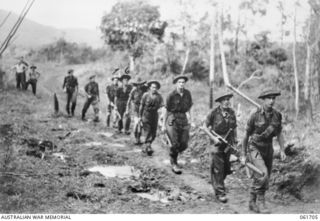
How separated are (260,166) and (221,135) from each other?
0.90m

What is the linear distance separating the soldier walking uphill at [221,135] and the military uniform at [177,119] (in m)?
1.22

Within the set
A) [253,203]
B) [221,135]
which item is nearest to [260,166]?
[253,203]

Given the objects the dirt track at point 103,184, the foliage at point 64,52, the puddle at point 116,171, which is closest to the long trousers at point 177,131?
the dirt track at point 103,184

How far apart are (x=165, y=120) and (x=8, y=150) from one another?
2.63 metres

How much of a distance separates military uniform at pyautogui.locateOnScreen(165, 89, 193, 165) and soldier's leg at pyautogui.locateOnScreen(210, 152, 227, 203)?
1338mm

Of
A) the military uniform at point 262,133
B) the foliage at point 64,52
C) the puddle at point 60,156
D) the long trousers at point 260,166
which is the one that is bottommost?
the puddle at point 60,156

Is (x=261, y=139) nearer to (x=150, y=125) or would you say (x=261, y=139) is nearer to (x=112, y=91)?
(x=150, y=125)

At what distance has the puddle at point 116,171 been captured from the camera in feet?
22.2

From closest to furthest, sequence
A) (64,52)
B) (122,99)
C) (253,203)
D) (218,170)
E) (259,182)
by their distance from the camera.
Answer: (259,182) → (253,203) → (218,170) → (122,99) → (64,52)

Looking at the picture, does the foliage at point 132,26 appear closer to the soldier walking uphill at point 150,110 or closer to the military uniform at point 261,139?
the soldier walking uphill at point 150,110

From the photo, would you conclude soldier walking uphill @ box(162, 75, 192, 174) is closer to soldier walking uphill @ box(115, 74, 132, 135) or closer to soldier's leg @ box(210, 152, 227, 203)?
soldier's leg @ box(210, 152, 227, 203)

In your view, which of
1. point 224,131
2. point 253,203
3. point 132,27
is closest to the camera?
point 253,203

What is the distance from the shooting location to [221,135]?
237 inches

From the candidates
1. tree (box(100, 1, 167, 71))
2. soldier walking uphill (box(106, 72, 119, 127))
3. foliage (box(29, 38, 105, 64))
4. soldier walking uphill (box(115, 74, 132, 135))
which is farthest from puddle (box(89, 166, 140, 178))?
foliage (box(29, 38, 105, 64))
